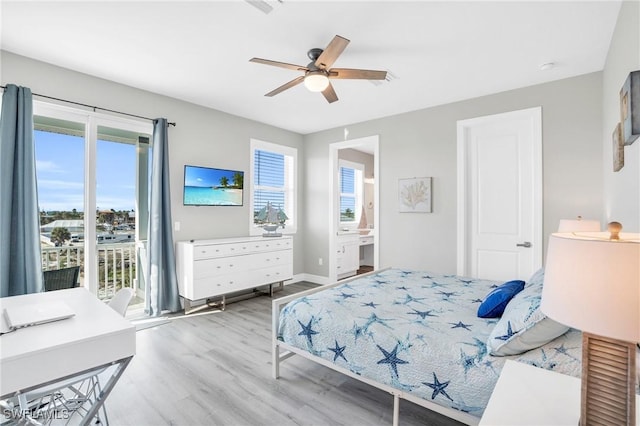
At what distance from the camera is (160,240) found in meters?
3.69

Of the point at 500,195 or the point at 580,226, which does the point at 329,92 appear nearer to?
the point at 580,226

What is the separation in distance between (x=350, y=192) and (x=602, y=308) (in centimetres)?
668

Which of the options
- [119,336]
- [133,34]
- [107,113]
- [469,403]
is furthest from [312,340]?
[107,113]

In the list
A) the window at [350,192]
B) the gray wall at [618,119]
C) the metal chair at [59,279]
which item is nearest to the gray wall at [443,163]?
the gray wall at [618,119]

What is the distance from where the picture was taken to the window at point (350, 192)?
23.2 feet

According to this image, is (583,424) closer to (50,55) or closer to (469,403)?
(469,403)

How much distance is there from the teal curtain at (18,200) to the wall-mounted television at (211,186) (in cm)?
152

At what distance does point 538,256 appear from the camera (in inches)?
139

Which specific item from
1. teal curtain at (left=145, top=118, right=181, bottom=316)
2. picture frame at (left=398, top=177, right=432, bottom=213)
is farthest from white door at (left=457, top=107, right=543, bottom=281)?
teal curtain at (left=145, top=118, right=181, bottom=316)

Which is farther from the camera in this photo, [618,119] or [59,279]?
Answer: [59,279]

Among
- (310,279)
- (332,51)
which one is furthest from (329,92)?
(310,279)

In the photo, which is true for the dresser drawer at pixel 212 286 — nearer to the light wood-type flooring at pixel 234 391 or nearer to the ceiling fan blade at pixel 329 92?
the light wood-type flooring at pixel 234 391

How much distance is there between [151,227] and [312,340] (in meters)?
2.56

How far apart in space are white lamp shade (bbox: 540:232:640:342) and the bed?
84 centimetres
